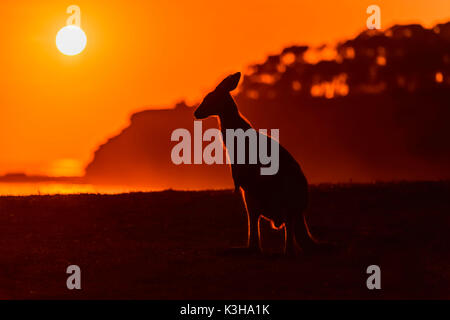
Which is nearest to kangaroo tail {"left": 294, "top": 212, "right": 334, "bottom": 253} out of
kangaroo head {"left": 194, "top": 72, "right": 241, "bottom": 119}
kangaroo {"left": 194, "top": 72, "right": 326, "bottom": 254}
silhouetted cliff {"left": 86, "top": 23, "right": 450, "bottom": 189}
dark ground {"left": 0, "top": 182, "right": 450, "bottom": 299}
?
kangaroo {"left": 194, "top": 72, "right": 326, "bottom": 254}

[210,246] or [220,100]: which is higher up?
[220,100]

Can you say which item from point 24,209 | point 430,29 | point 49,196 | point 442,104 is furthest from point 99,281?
point 430,29

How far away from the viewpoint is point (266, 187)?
37.9 ft

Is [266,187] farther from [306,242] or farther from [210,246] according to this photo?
[210,246]

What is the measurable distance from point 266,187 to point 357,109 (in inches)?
1690

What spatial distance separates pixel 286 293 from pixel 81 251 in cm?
382

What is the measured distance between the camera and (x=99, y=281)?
10.5 m

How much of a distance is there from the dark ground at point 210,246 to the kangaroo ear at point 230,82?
2283 mm

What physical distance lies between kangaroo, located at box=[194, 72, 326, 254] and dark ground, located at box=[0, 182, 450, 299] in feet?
1.32

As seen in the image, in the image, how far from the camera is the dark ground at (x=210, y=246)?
10.1 metres

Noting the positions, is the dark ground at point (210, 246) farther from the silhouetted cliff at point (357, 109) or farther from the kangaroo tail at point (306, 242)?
the silhouetted cliff at point (357, 109)

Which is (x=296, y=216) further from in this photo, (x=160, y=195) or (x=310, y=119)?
(x=310, y=119)

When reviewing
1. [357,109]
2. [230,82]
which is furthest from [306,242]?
[357,109]

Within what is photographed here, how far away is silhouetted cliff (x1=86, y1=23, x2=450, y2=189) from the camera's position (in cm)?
4975
